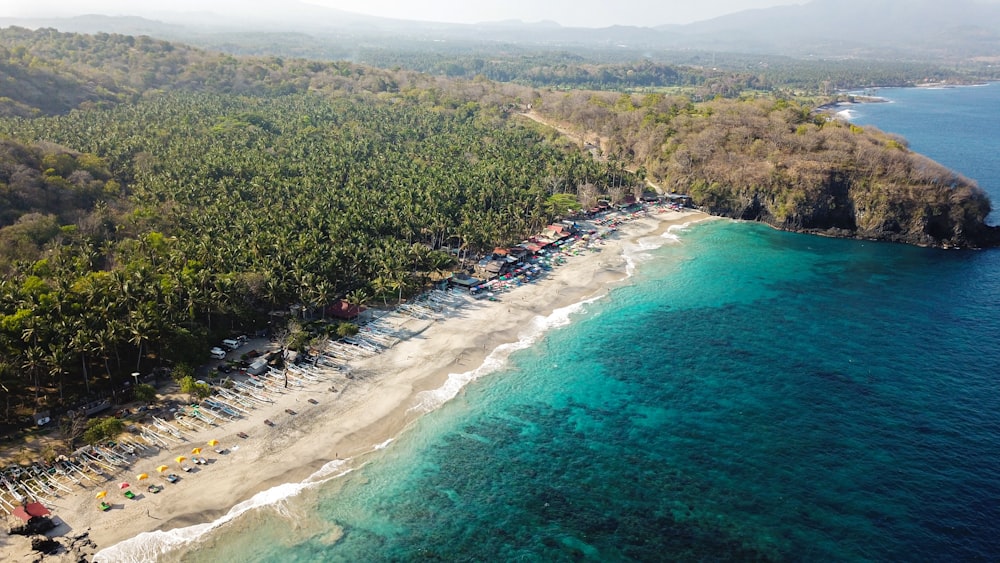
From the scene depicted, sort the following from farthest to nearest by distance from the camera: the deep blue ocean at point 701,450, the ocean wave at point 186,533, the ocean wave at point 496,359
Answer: the ocean wave at point 496,359 < the deep blue ocean at point 701,450 < the ocean wave at point 186,533

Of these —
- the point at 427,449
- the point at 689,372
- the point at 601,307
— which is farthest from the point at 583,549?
the point at 601,307

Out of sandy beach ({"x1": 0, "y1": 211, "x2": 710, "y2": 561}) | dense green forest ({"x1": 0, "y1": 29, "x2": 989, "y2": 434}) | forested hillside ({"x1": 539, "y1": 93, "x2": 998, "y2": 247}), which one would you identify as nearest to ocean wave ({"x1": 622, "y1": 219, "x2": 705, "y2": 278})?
dense green forest ({"x1": 0, "y1": 29, "x2": 989, "y2": 434})

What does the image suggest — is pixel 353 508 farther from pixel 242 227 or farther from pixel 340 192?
pixel 340 192

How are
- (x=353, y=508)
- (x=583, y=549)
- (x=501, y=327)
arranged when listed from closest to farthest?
(x=583, y=549) → (x=353, y=508) → (x=501, y=327)

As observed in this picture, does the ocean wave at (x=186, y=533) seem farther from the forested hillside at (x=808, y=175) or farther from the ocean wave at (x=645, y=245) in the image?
the forested hillside at (x=808, y=175)

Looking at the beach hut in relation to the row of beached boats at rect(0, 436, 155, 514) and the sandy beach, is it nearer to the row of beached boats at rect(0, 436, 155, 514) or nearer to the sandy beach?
the sandy beach

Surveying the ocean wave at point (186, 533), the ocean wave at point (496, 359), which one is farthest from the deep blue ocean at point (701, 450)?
the ocean wave at point (496, 359)

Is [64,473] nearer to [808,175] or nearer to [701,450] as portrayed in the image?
[701,450]
